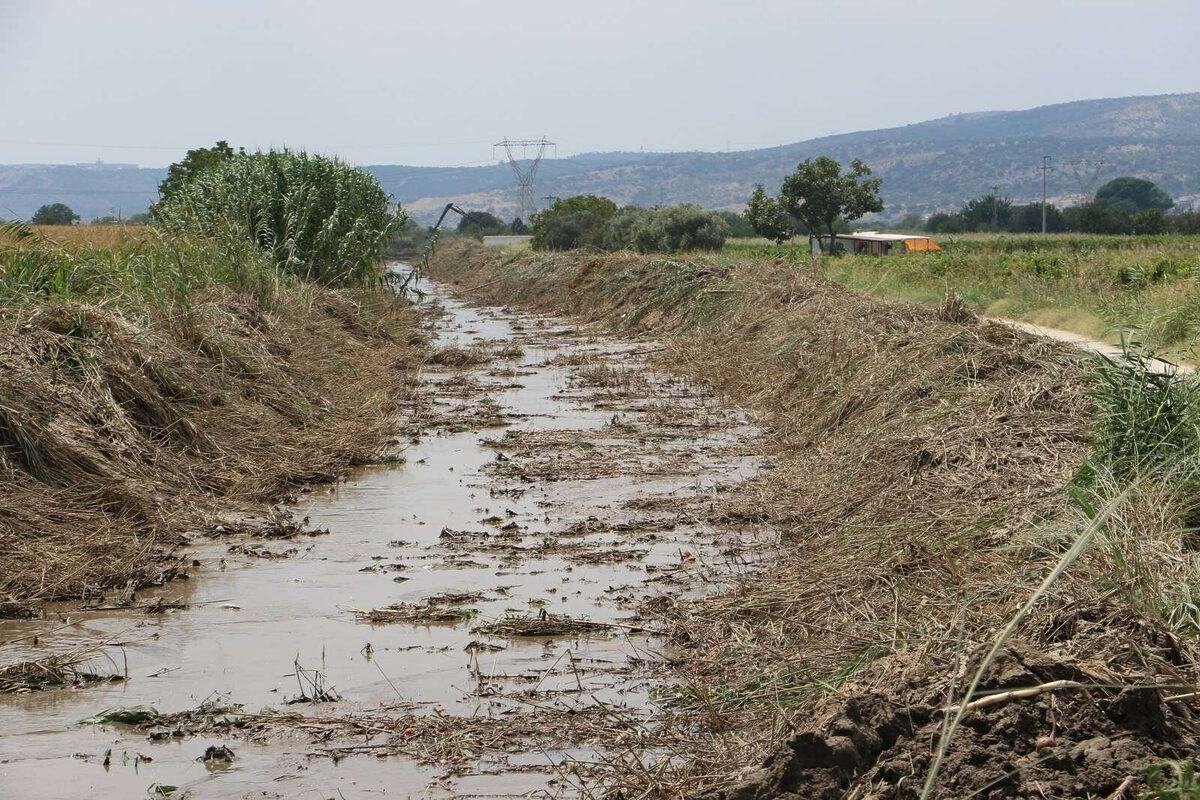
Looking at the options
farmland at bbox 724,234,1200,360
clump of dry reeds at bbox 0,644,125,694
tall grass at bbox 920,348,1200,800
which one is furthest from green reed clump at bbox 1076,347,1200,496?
farmland at bbox 724,234,1200,360

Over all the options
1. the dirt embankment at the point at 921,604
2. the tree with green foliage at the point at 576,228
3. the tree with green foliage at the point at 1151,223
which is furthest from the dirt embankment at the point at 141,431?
the tree with green foliage at the point at 1151,223

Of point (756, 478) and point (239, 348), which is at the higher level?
point (239, 348)

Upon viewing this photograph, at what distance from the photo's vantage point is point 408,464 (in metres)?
10.4

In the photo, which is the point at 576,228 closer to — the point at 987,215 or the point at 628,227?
the point at 628,227

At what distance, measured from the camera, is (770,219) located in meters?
63.5

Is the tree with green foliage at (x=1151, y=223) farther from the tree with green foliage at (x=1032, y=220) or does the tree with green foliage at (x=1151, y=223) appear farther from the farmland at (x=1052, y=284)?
the farmland at (x=1052, y=284)

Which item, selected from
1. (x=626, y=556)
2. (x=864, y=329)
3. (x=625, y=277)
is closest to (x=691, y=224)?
(x=625, y=277)

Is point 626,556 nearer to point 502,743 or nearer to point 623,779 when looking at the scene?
point 502,743

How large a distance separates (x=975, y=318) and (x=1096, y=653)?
814 cm

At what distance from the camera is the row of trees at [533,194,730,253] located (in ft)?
133

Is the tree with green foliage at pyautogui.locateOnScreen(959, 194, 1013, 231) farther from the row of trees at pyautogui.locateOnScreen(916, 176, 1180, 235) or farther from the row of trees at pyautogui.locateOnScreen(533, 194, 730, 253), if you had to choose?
the row of trees at pyautogui.locateOnScreen(533, 194, 730, 253)

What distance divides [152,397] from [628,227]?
38.8 m

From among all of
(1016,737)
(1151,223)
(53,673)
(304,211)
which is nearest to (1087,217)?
(1151,223)

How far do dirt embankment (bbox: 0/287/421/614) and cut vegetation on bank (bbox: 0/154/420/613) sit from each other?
1 centimetres
